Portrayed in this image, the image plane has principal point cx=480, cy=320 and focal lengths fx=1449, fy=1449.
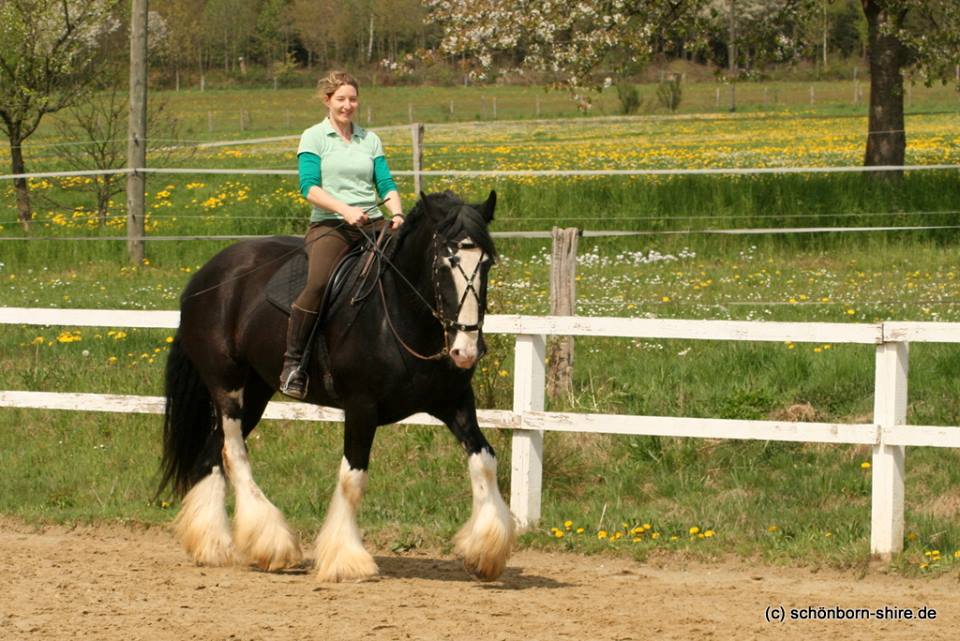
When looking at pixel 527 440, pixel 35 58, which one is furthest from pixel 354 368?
pixel 35 58

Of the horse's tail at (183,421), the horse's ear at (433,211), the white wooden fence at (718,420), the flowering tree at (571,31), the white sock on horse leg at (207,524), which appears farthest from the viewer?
the flowering tree at (571,31)

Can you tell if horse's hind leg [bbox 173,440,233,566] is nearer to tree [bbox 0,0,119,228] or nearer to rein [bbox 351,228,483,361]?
rein [bbox 351,228,483,361]

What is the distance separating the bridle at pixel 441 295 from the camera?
698 centimetres

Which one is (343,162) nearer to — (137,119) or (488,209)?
(488,209)

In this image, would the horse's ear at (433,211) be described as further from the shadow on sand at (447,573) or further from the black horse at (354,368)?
the shadow on sand at (447,573)

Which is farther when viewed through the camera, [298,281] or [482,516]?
[298,281]

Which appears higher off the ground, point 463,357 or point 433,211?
point 433,211

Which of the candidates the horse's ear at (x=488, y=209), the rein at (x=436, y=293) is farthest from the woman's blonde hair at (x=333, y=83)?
the horse's ear at (x=488, y=209)

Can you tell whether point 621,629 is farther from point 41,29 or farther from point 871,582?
point 41,29

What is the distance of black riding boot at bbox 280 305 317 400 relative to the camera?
7852mm

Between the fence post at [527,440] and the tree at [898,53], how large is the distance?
12847 millimetres

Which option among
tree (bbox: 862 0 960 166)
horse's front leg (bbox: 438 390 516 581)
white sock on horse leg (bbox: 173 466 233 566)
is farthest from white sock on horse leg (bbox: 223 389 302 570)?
tree (bbox: 862 0 960 166)

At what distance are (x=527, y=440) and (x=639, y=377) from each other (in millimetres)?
2874

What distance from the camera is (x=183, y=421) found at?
8969mm
